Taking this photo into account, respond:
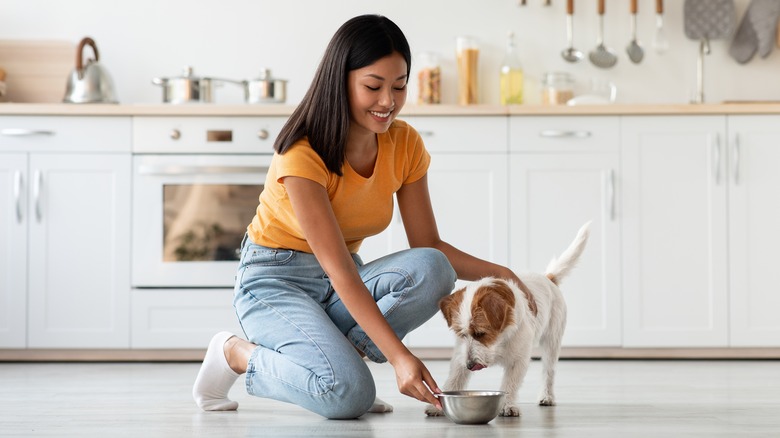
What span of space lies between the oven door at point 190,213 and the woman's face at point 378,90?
1733 millimetres

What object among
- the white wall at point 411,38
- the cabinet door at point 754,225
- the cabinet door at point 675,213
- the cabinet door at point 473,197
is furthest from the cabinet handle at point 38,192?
the cabinet door at point 754,225

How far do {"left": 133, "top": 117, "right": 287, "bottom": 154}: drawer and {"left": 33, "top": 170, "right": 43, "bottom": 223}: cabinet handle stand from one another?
15.1 inches

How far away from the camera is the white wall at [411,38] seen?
14.5 feet

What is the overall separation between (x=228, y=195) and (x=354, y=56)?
1.84 m

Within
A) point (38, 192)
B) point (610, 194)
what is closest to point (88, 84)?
point (38, 192)

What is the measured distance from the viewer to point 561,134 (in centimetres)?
378

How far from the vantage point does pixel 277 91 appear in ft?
13.1

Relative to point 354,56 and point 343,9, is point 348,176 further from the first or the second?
point 343,9

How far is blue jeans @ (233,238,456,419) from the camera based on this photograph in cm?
205

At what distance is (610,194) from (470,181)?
55 centimetres

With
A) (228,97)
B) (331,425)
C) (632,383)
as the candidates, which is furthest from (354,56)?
(228,97)

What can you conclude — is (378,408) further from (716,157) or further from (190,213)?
(716,157)

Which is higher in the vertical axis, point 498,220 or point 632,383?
point 498,220

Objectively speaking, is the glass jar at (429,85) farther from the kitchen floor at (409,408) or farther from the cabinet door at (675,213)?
the kitchen floor at (409,408)
